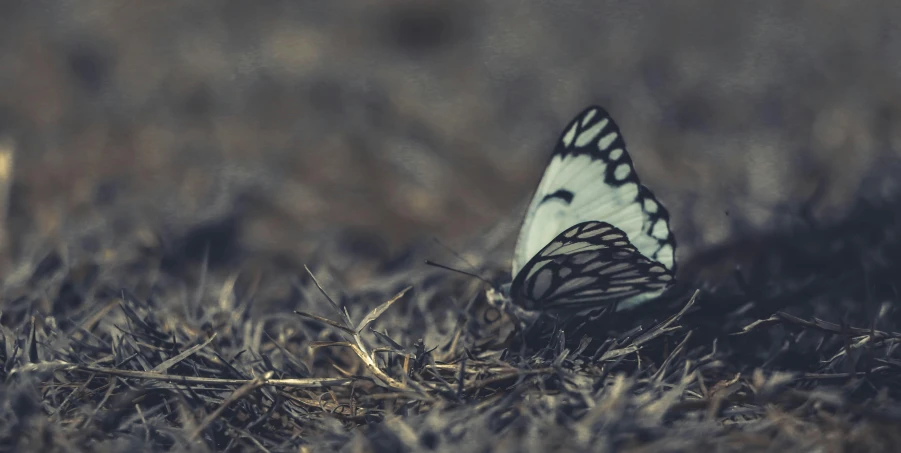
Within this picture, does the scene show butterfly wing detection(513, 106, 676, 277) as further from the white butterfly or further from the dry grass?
the dry grass

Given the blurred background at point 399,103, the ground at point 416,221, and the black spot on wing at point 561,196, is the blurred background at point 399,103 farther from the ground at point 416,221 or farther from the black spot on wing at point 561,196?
the black spot on wing at point 561,196

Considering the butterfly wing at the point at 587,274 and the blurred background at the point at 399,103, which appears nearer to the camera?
the butterfly wing at the point at 587,274

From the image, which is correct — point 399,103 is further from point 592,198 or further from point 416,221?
point 592,198

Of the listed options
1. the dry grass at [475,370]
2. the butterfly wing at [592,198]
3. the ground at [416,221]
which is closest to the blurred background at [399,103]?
the ground at [416,221]

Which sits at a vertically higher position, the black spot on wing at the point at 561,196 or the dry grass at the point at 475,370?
the black spot on wing at the point at 561,196

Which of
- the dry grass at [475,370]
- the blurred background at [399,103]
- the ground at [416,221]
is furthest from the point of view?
the blurred background at [399,103]

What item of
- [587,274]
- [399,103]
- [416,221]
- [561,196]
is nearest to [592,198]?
[561,196]

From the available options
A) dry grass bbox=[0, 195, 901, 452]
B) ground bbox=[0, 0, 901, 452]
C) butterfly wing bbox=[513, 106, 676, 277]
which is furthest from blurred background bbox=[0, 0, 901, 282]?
dry grass bbox=[0, 195, 901, 452]
